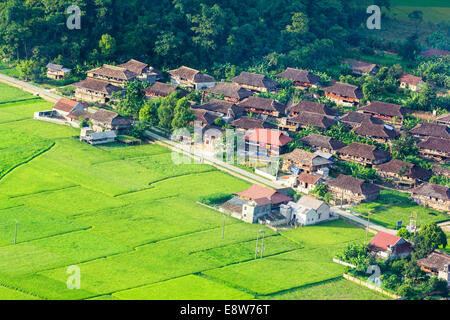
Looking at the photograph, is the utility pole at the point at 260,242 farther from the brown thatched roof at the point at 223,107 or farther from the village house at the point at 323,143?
the brown thatched roof at the point at 223,107

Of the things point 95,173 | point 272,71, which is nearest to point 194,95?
point 272,71

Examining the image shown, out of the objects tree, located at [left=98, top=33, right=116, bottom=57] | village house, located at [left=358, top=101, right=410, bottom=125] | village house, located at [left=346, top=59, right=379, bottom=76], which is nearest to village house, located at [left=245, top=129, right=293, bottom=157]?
village house, located at [left=358, top=101, right=410, bottom=125]

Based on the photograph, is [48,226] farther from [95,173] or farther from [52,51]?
[52,51]

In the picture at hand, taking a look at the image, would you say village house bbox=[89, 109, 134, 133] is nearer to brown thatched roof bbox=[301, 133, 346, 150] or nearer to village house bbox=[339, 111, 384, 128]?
brown thatched roof bbox=[301, 133, 346, 150]

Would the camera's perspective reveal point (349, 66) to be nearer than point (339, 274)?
No

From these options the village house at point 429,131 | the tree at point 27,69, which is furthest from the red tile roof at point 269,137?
the tree at point 27,69

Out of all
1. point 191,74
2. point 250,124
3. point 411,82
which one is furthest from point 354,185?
point 191,74
